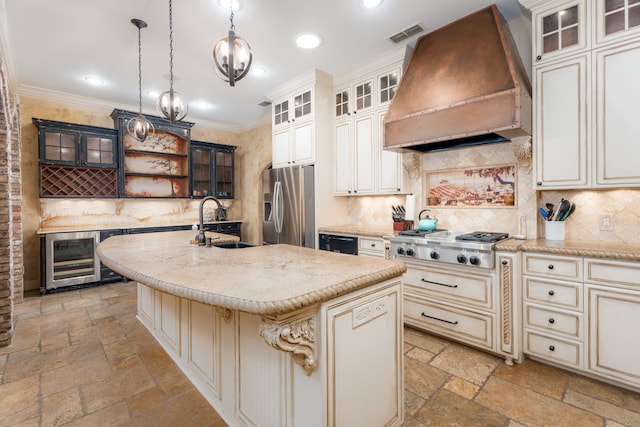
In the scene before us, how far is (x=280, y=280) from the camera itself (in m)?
1.29

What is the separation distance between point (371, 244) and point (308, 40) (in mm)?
2293

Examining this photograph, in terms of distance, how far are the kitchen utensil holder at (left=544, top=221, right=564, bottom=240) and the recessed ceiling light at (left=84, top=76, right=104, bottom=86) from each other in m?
5.57

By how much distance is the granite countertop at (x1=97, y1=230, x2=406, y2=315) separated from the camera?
1076mm

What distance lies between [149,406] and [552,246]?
306cm

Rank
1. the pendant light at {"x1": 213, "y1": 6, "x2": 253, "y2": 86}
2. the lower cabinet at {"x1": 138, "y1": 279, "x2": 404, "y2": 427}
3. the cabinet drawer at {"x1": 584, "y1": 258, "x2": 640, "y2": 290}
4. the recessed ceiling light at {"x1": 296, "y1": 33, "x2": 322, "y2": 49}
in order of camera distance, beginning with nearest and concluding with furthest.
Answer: the lower cabinet at {"x1": 138, "y1": 279, "x2": 404, "y2": 427} → the pendant light at {"x1": 213, "y1": 6, "x2": 253, "y2": 86} → the cabinet drawer at {"x1": 584, "y1": 258, "x2": 640, "y2": 290} → the recessed ceiling light at {"x1": 296, "y1": 33, "x2": 322, "y2": 49}

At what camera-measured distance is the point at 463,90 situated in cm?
260

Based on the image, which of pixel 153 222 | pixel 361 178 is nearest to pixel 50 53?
pixel 153 222

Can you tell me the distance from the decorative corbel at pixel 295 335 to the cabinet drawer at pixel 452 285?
1879 mm

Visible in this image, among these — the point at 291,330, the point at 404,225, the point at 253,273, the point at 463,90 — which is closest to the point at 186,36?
the point at 463,90

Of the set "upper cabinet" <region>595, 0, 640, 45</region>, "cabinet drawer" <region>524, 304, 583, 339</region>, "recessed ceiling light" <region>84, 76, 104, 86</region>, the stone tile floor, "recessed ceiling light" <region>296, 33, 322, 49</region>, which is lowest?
the stone tile floor

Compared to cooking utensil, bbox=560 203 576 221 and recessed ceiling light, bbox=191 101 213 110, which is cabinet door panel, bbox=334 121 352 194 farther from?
recessed ceiling light, bbox=191 101 213 110

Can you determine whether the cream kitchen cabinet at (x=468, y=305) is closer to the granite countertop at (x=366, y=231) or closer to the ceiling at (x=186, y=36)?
the granite countertop at (x=366, y=231)

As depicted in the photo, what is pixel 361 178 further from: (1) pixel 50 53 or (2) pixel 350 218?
(1) pixel 50 53

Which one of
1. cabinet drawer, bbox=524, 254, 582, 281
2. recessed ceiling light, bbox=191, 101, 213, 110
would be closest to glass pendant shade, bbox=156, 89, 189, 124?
recessed ceiling light, bbox=191, 101, 213, 110
